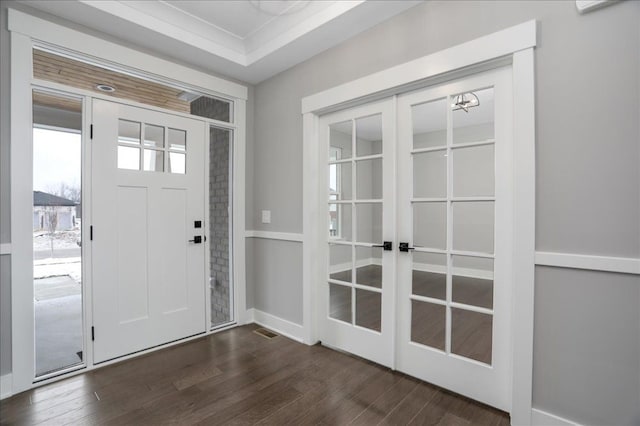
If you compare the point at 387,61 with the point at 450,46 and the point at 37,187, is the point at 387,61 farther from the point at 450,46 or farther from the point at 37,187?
the point at 37,187

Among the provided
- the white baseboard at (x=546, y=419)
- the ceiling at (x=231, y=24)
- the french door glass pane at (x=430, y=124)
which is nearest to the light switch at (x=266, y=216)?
the ceiling at (x=231, y=24)

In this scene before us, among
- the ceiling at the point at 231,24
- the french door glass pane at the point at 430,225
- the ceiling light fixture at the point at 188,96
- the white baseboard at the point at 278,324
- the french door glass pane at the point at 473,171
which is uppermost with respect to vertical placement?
the ceiling at the point at 231,24

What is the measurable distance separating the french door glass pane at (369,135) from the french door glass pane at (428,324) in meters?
1.25

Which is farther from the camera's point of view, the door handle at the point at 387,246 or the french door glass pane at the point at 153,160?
the french door glass pane at the point at 153,160

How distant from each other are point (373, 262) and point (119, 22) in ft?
9.01

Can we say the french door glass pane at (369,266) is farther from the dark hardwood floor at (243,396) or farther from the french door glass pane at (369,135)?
the french door glass pane at (369,135)

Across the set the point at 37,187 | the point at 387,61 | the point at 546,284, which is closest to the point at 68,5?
the point at 37,187

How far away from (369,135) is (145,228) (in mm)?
2137

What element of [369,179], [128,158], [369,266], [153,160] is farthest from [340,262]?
[128,158]

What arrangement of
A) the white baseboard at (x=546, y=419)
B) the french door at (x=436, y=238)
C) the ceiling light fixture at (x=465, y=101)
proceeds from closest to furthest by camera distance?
1. the white baseboard at (x=546, y=419)
2. the french door at (x=436, y=238)
3. the ceiling light fixture at (x=465, y=101)

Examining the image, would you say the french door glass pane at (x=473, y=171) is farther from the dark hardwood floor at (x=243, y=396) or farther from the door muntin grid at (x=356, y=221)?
the dark hardwood floor at (x=243, y=396)

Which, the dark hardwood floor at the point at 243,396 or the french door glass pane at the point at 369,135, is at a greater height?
the french door glass pane at the point at 369,135

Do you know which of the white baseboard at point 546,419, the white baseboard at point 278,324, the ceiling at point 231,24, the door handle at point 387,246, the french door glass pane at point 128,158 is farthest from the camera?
the white baseboard at point 278,324

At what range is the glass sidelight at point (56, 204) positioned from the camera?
2.35 metres
